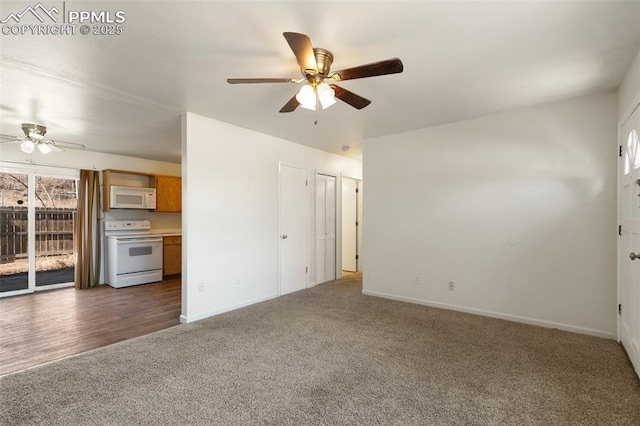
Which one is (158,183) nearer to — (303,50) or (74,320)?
(74,320)

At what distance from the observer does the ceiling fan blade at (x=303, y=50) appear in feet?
5.41

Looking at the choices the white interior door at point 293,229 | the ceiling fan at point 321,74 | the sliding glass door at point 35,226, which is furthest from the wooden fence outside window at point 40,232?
the ceiling fan at point 321,74

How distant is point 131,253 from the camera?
5641mm

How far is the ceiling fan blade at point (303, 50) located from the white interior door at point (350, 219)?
4710 mm

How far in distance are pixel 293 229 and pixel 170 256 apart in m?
3.12

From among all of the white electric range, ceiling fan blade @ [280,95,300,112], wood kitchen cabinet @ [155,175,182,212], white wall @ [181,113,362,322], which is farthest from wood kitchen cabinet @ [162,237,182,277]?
ceiling fan blade @ [280,95,300,112]

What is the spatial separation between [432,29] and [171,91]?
2.45 meters

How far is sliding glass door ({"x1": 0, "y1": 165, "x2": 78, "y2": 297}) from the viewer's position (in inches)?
195

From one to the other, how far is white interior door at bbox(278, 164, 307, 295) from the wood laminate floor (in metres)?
1.69

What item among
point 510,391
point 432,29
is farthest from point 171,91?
point 510,391

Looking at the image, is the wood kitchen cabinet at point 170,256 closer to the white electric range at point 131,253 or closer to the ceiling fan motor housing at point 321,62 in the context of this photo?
the white electric range at point 131,253

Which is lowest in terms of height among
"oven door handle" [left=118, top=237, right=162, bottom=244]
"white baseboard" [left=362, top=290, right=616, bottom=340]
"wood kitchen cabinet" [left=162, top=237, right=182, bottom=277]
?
"white baseboard" [left=362, top=290, right=616, bottom=340]

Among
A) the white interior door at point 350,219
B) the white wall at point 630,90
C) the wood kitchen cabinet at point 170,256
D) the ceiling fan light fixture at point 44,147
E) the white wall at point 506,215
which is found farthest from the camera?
the white interior door at point 350,219

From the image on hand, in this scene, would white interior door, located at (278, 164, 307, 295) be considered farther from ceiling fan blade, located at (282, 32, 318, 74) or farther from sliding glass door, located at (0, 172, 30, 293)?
sliding glass door, located at (0, 172, 30, 293)
